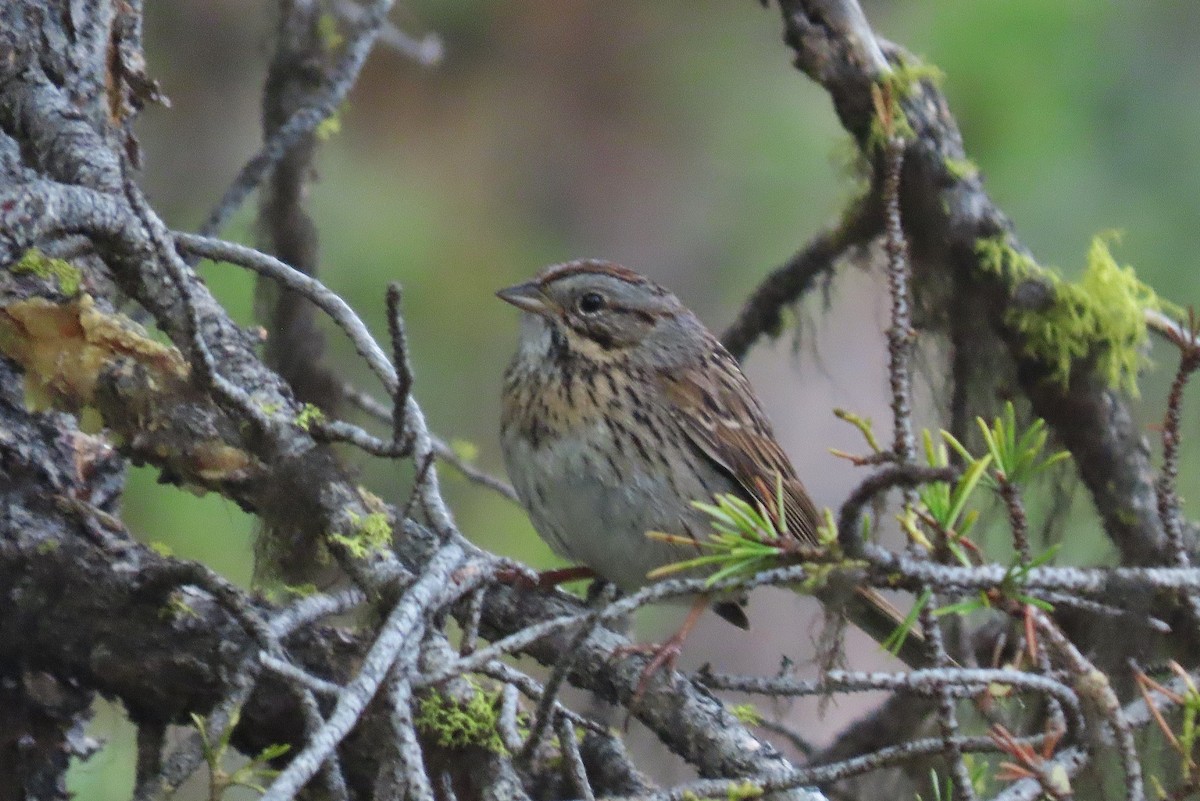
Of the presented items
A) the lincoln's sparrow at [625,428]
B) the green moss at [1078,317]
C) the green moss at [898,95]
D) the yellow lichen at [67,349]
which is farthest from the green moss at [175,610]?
the green moss at [1078,317]

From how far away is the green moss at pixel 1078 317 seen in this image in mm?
3150

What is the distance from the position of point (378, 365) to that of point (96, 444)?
28.8 inches

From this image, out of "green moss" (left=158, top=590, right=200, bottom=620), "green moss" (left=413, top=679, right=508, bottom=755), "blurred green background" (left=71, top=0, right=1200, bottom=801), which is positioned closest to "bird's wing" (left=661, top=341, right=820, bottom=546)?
"blurred green background" (left=71, top=0, right=1200, bottom=801)

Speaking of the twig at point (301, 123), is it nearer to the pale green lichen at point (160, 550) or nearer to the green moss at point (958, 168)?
the pale green lichen at point (160, 550)

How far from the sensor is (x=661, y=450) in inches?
126

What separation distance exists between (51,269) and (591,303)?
4.85ft

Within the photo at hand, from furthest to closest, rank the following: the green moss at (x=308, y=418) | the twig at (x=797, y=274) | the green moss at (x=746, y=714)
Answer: the twig at (x=797, y=274)
the green moss at (x=746, y=714)
the green moss at (x=308, y=418)

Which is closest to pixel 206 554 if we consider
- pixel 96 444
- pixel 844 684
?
pixel 96 444

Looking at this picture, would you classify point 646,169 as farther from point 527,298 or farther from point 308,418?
point 308,418

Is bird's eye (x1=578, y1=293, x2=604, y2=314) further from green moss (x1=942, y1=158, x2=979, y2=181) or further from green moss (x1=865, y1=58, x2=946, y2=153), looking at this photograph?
green moss (x1=942, y1=158, x2=979, y2=181)

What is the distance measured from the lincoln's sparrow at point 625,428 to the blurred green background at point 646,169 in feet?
1.70

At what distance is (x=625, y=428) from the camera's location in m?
3.23

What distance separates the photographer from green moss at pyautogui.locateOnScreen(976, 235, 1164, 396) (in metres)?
3.15

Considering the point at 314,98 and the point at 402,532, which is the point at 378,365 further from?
the point at 314,98
